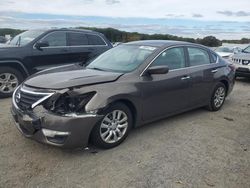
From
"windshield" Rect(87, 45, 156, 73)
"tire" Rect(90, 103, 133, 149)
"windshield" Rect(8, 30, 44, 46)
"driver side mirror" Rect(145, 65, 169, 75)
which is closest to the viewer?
"tire" Rect(90, 103, 133, 149)

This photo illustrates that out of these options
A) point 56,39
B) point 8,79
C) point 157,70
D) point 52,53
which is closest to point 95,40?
point 56,39

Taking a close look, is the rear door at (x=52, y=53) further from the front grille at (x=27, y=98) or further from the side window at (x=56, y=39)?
the front grille at (x=27, y=98)

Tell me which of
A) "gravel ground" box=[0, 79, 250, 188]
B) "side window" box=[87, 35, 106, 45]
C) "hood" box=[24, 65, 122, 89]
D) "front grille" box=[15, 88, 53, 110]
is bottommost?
"gravel ground" box=[0, 79, 250, 188]

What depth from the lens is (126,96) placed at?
188 inches

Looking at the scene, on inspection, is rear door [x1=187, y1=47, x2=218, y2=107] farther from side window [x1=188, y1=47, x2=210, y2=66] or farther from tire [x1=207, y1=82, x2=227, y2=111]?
tire [x1=207, y1=82, x2=227, y2=111]

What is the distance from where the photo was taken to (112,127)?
185 inches

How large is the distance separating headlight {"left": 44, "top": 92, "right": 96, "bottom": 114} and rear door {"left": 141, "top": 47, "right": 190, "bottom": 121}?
3.81 ft

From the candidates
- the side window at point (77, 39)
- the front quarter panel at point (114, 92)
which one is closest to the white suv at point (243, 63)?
the side window at point (77, 39)

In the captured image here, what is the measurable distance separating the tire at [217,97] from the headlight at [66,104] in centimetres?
342

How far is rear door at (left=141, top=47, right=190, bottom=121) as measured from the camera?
5.20 metres

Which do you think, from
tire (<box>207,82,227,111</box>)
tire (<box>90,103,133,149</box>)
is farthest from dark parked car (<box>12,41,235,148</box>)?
tire (<box>207,82,227,111</box>)

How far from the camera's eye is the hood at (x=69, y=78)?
14.6 feet

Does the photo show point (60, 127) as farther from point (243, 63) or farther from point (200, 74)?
point (243, 63)

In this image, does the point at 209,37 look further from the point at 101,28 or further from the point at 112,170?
the point at 112,170
